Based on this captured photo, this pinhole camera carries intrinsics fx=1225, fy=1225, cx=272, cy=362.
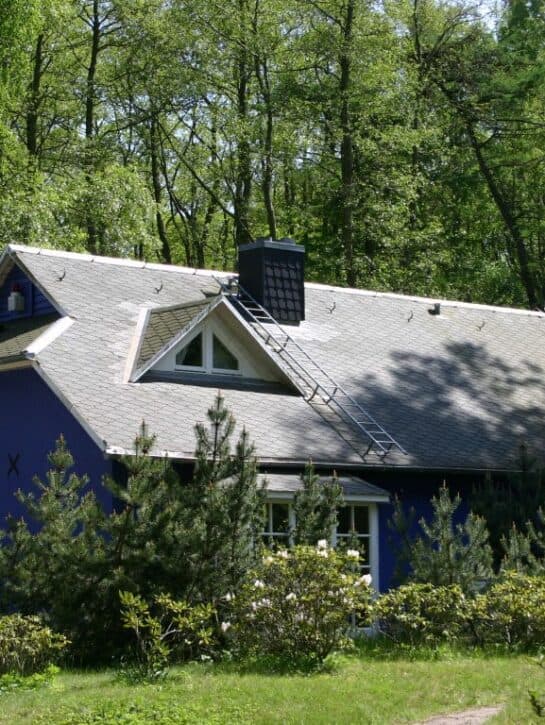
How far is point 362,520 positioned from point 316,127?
17970mm

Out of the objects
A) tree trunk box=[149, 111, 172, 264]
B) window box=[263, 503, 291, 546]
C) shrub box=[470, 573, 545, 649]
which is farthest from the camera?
tree trunk box=[149, 111, 172, 264]

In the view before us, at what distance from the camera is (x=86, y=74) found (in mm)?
36281

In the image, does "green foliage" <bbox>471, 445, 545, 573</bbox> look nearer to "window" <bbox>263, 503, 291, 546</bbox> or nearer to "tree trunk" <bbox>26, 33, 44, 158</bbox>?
"window" <bbox>263, 503, 291, 546</bbox>

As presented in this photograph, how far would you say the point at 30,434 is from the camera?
1741 centimetres

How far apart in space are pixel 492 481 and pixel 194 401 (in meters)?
4.81

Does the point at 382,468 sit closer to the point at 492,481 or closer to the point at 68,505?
the point at 492,481

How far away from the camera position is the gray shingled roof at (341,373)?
16.8 metres

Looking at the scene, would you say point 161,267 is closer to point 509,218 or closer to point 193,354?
point 193,354

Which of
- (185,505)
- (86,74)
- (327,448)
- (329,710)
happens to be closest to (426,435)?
(327,448)

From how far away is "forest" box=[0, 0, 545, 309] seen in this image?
31688mm

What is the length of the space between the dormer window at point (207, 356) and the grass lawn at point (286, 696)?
6.96 m

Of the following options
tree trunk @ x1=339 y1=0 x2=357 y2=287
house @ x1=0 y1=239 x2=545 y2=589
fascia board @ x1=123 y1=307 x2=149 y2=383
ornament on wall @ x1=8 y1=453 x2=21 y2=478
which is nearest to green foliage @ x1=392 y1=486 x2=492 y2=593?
house @ x1=0 y1=239 x2=545 y2=589

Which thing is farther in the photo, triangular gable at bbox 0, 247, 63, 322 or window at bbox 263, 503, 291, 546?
triangular gable at bbox 0, 247, 63, 322

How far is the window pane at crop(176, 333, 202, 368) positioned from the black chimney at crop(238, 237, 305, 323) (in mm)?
Answer: 2584
